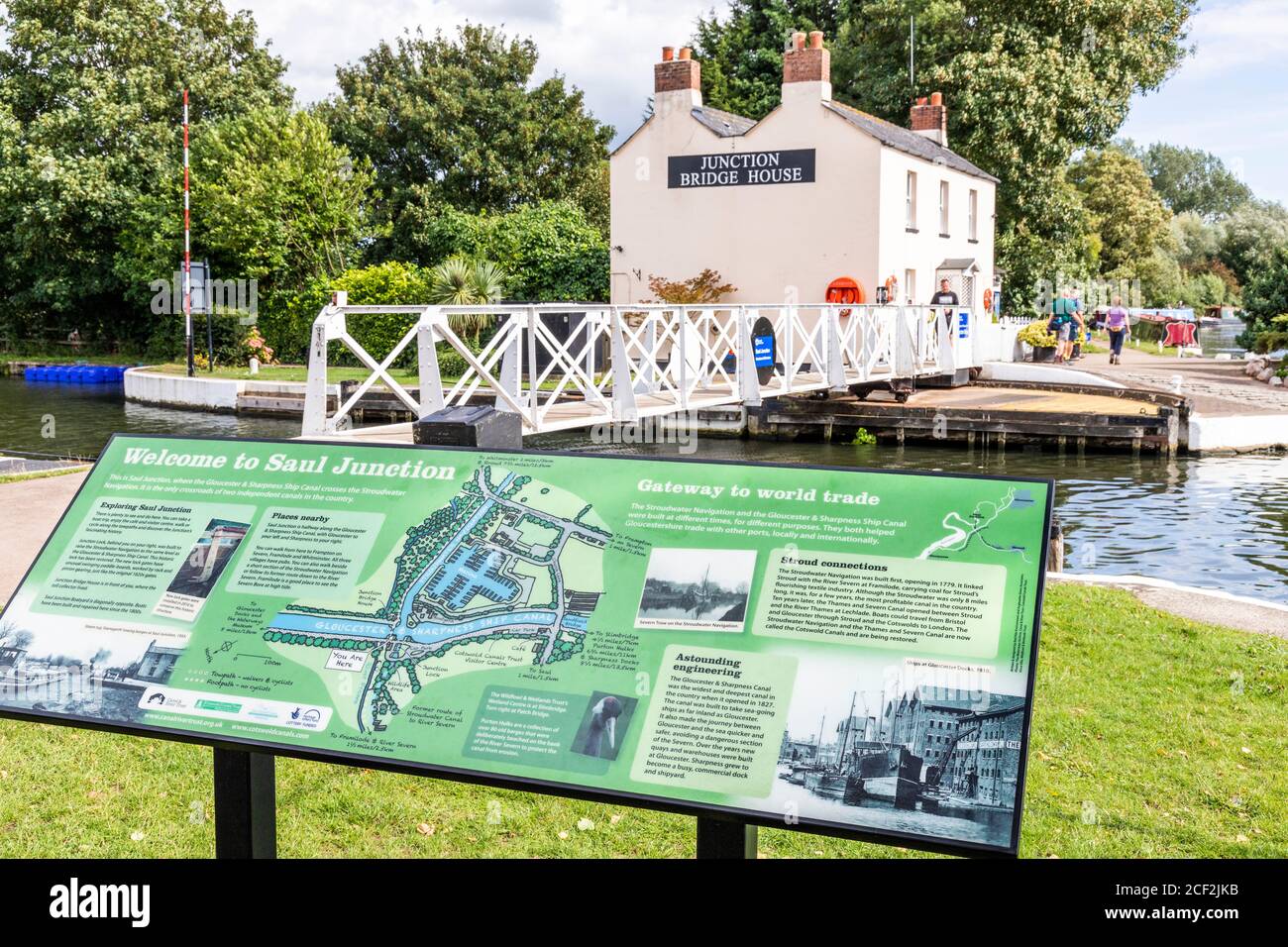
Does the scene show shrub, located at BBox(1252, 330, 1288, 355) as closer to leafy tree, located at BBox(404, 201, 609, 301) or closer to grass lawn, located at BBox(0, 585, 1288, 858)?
leafy tree, located at BBox(404, 201, 609, 301)

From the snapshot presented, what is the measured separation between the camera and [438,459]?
148 inches

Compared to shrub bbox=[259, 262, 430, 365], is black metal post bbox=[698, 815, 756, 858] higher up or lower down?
lower down

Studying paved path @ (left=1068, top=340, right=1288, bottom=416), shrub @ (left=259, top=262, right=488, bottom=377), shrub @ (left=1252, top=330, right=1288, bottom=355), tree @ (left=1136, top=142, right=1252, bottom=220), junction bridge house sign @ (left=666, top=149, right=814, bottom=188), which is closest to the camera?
paved path @ (left=1068, top=340, right=1288, bottom=416)

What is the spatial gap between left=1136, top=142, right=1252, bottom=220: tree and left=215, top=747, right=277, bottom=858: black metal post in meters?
131

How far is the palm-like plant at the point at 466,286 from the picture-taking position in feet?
99.8

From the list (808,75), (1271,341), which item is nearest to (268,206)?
(808,75)

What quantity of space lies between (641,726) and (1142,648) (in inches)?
185

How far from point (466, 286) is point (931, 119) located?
13.9 m

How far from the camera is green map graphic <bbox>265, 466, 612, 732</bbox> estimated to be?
327 cm

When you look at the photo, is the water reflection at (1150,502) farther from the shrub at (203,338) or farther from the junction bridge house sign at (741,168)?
the shrub at (203,338)

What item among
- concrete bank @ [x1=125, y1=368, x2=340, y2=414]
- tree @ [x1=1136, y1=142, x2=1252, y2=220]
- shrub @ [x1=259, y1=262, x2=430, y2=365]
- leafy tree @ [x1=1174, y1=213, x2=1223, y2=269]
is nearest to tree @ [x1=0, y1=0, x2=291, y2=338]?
shrub @ [x1=259, y1=262, x2=430, y2=365]

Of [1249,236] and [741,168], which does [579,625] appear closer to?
[741,168]

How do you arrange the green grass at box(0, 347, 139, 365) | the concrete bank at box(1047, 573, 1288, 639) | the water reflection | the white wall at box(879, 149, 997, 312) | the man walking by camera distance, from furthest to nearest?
1. the green grass at box(0, 347, 139, 365)
2. the white wall at box(879, 149, 997, 312)
3. the man walking
4. the water reflection
5. the concrete bank at box(1047, 573, 1288, 639)
